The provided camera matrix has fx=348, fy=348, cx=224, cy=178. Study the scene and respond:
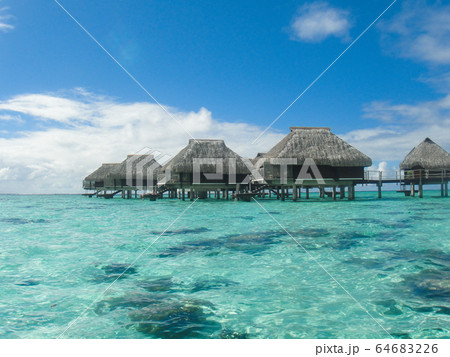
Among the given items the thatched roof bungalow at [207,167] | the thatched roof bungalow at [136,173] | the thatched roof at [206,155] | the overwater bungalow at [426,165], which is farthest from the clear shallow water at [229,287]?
the thatched roof bungalow at [136,173]

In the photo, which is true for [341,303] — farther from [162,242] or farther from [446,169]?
[446,169]

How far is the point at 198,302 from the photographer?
464 cm

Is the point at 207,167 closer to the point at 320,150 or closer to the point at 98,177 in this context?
the point at 320,150

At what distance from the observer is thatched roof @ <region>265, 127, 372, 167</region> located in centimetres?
2697

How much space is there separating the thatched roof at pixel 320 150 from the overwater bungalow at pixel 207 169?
3798 mm

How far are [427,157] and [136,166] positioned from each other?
101ft

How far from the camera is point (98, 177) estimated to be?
49188mm

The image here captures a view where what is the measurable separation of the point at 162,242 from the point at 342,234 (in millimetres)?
5323

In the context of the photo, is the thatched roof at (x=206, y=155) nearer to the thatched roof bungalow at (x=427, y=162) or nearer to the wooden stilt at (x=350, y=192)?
the wooden stilt at (x=350, y=192)

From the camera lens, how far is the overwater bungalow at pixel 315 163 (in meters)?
27.0

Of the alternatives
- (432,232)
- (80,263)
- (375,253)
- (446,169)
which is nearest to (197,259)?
(80,263)

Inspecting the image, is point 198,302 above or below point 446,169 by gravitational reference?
below

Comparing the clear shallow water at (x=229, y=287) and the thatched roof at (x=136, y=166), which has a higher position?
the thatched roof at (x=136, y=166)

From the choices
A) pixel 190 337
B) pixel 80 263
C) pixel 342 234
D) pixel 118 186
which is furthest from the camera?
pixel 118 186
